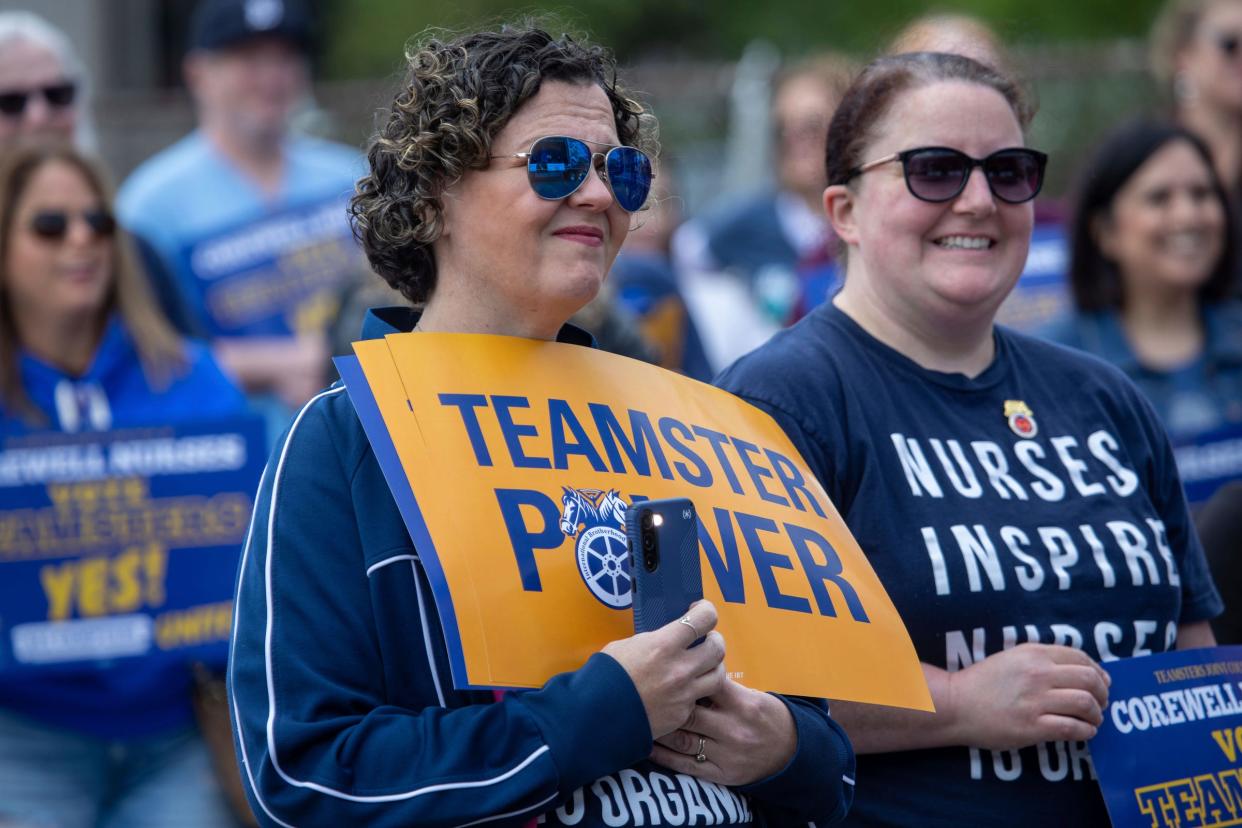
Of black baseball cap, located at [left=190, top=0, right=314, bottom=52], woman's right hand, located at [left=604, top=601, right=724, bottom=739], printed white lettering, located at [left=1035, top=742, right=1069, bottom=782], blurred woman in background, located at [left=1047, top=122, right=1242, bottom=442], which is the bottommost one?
printed white lettering, located at [left=1035, top=742, right=1069, bottom=782]

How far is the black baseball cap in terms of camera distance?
6703 mm

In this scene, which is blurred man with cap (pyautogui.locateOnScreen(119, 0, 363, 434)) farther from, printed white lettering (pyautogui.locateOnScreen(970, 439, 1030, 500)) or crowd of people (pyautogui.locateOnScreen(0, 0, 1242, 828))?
printed white lettering (pyautogui.locateOnScreen(970, 439, 1030, 500))

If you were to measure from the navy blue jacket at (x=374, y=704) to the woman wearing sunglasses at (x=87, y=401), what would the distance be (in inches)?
85.8

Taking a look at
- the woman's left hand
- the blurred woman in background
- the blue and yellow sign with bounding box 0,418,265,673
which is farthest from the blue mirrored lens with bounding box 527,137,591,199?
the blurred woman in background

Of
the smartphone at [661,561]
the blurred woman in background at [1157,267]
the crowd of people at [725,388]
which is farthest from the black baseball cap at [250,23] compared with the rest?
the smartphone at [661,561]

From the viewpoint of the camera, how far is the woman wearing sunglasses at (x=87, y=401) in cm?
427

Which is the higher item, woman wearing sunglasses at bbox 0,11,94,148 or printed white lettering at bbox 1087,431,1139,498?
woman wearing sunglasses at bbox 0,11,94,148

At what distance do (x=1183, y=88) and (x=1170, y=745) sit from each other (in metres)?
4.40

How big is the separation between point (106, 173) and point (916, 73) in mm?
2804

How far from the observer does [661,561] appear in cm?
231

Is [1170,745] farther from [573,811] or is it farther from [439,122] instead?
[439,122]

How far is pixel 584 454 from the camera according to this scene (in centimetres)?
247

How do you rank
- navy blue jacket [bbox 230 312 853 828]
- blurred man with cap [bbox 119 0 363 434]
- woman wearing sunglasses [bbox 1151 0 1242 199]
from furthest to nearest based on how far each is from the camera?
woman wearing sunglasses [bbox 1151 0 1242 199] → blurred man with cap [bbox 119 0 363 434] → navy blue jacket [bbox 230 312 853 828]

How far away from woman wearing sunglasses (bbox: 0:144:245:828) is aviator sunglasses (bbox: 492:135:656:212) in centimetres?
251
